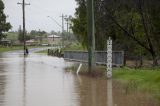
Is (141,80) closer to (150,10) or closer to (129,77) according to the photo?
(129,77)

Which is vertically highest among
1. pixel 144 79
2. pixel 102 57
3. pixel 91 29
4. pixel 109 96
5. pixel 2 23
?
pixel 2 23

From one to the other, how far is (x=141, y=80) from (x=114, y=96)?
199 inches

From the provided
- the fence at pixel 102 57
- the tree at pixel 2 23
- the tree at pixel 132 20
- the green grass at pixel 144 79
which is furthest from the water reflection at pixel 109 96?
the tree at pixel 2 23

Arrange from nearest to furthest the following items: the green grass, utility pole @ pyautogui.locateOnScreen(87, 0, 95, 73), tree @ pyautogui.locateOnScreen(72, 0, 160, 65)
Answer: the green grass → utility pole @ pyautogui.locateOnScreen(87, 0, 95, 73) → tree @ pyautogui.locateOnScreen(72, 0, 160, 65)

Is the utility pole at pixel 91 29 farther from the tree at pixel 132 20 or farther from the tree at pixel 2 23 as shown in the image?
the tree at pixel 2 23

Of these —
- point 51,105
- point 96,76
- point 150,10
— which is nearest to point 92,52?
point 96,76

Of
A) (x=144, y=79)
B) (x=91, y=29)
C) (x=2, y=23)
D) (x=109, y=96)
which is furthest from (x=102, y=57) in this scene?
(x=2, y=23)

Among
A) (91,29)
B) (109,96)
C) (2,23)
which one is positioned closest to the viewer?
(109,96)

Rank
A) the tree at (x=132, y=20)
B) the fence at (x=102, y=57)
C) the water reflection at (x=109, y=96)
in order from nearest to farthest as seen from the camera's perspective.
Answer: the water reflection at (x=109, y=96), the tree at (x=132, y=20), the fence at (x=102, y=57)

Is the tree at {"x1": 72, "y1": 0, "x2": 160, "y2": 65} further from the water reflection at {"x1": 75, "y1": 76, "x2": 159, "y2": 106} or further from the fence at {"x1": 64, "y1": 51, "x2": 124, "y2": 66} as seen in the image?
the water reflection at {"x1": 75, "y1": 76, "x2": 159, "y2": 106}

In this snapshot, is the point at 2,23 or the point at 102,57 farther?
the point at 2,23

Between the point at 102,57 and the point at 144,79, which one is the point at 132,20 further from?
the point at 144,79

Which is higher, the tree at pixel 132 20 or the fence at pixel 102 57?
the tree at pixel 132 20

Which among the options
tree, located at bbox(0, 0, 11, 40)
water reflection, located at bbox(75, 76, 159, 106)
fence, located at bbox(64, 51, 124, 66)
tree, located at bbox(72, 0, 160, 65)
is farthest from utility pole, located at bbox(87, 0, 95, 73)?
tree, located at bbox(0, 0, 11, 40)
